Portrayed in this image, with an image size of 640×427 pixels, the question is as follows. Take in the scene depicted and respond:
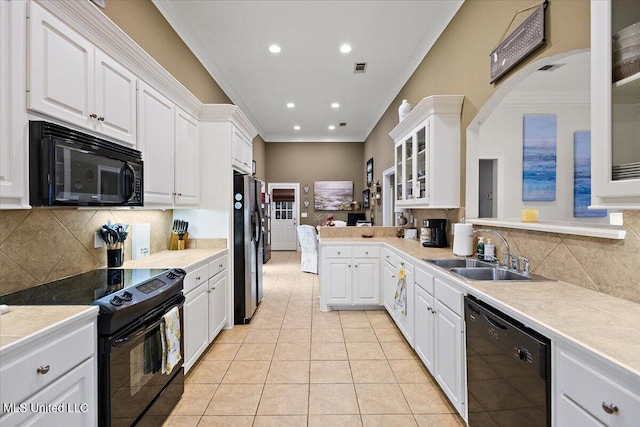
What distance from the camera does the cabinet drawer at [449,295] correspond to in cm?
178

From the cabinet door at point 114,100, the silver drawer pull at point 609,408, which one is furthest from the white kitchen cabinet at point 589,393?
the cabinet door at point 114,100

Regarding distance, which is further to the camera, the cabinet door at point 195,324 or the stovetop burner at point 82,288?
the cabinet door at point 195,324

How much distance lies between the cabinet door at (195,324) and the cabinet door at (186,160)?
86 centimetres

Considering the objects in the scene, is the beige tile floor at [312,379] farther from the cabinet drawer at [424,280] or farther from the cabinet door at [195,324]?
the cabinet drawer at [424,280]

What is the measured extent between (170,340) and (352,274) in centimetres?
234

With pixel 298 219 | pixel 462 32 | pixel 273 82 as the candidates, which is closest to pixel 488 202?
pixel 462 32

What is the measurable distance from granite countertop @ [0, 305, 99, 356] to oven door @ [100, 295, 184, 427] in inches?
8.1

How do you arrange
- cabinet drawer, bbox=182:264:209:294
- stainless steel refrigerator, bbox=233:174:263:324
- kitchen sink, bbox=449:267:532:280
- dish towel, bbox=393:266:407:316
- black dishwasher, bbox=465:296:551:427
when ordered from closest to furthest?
black dishwasher, bbox=465:296:551:427 → kitchen sink, bbox=449:267:532:280 → cabinet drawer, bbox=182:264:209:294 → dish towel, bbox=393:266:407:316 → stainless steel refrigerator, bbox=233:174:263:324

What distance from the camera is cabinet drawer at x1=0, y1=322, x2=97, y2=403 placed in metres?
0.96

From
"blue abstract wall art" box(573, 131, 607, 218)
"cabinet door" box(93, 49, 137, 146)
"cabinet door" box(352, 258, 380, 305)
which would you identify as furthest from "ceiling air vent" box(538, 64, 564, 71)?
"cabinet door" box(93, 49, 137, 146)

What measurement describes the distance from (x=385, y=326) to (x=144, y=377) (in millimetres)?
2444

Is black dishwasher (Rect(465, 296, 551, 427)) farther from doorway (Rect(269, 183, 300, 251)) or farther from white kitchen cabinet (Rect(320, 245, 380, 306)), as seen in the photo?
doorway (Rect(269, 183, 300, 251))

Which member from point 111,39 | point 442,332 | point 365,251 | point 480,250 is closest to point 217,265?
point 365,251

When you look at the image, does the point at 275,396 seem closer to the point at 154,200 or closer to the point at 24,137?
the point at 154,200
